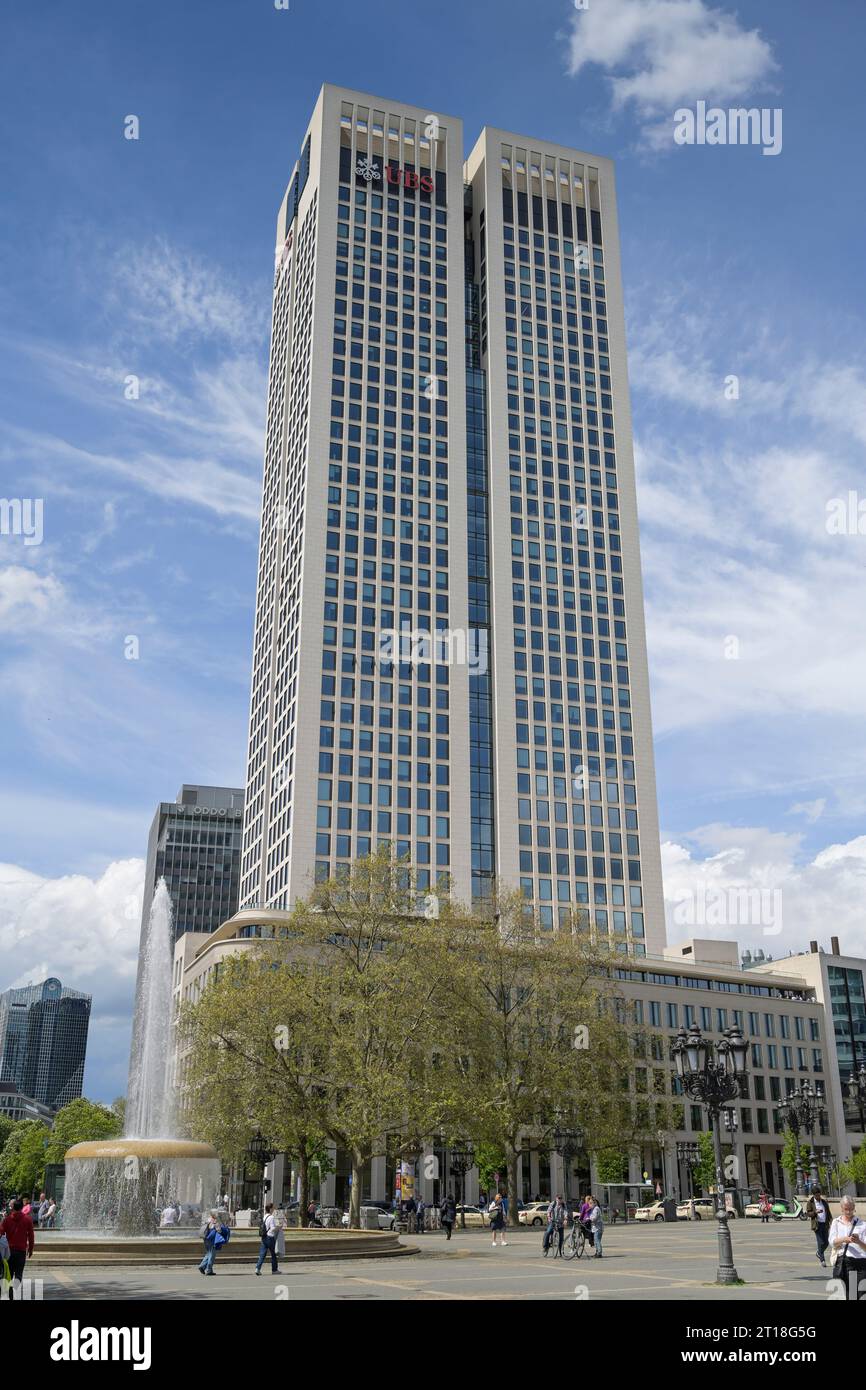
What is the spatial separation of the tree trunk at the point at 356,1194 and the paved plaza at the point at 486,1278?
5.73m

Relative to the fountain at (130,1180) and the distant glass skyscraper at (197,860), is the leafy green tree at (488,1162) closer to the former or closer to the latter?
the fountain at (130,1180)

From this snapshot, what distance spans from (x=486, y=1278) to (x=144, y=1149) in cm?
1242

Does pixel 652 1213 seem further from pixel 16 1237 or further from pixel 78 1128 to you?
pixel 78 1128

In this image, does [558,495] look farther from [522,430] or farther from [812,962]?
[812,962]

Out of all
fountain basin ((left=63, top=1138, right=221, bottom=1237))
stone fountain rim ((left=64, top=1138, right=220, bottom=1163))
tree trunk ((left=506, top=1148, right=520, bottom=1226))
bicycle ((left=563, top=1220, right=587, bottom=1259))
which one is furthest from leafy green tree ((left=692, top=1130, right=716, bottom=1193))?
stone fountain rim ((left=64, top=1138, right=220, bottom=1163))

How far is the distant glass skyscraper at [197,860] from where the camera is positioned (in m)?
170

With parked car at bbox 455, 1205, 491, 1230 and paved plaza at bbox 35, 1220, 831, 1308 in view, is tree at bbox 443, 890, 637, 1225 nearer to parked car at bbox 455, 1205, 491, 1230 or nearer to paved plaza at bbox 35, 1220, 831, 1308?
parked car at bbox 455, 1205, 491, 1230

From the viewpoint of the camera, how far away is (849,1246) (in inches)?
658

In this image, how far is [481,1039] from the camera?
195ft

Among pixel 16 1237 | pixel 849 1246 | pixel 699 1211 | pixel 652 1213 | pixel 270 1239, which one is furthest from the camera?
pixel 699 1211

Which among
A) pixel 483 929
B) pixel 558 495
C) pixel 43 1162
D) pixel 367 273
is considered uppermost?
pixel 367 273

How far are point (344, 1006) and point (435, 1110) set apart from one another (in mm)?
5855

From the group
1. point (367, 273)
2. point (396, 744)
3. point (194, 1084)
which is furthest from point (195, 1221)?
point (367, 273)

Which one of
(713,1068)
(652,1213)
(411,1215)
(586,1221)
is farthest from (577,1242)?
(652,1213)
